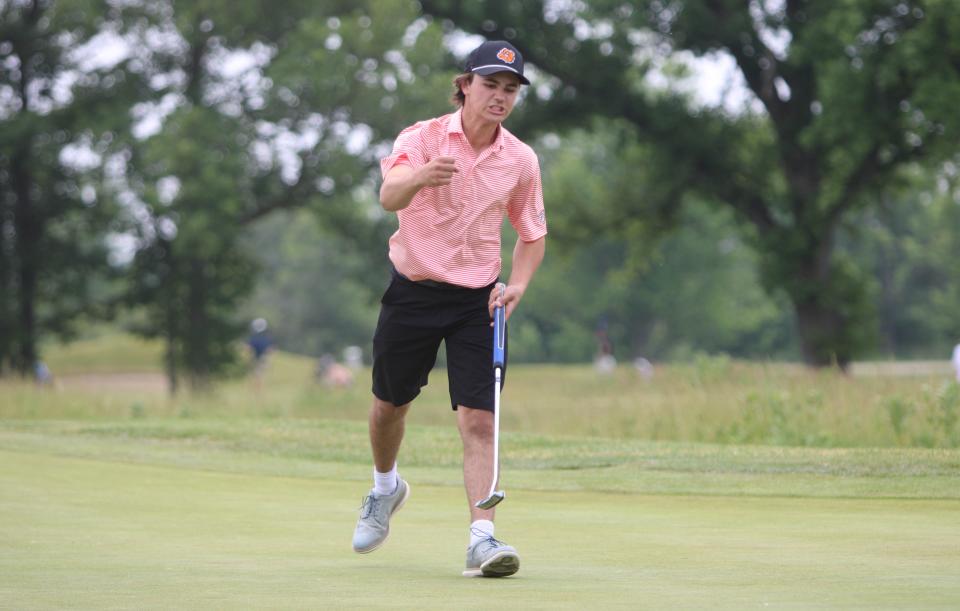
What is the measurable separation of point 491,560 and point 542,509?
2.92 meters

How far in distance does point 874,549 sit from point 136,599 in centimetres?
295

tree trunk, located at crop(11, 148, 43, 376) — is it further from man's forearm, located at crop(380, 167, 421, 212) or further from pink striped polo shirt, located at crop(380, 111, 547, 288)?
man's forearm, located at crop(380, 167, 421, 212)

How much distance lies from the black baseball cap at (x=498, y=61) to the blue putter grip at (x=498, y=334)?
920 mm

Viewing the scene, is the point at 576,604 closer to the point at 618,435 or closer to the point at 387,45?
the point at 618,435

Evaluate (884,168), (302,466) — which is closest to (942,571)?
(302,466)

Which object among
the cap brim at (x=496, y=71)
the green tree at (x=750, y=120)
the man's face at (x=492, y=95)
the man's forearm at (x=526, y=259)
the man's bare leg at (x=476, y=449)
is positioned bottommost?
the man's bare leg at (x=476, y=449)

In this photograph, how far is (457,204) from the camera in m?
6.09

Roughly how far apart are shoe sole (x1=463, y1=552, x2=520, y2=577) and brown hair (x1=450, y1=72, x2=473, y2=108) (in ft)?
6.06

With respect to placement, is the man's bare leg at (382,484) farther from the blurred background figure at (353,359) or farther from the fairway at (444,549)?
the blurred background figure at (353,359)

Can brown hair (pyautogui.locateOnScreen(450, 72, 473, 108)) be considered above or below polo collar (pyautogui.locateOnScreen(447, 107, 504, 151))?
above

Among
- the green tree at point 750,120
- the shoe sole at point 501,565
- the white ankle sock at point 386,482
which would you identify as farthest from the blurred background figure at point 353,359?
the shoe sole at point 501,565

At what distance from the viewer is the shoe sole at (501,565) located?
18.0 ft

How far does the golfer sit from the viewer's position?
603 cm

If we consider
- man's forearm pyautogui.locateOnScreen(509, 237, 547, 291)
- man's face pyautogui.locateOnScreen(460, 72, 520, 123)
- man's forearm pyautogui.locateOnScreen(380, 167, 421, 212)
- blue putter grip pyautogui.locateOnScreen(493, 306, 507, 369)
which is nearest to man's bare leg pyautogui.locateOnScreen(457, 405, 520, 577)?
blue putter grip pyautogui.locateOnScreen(493, 306, 507, 369)
